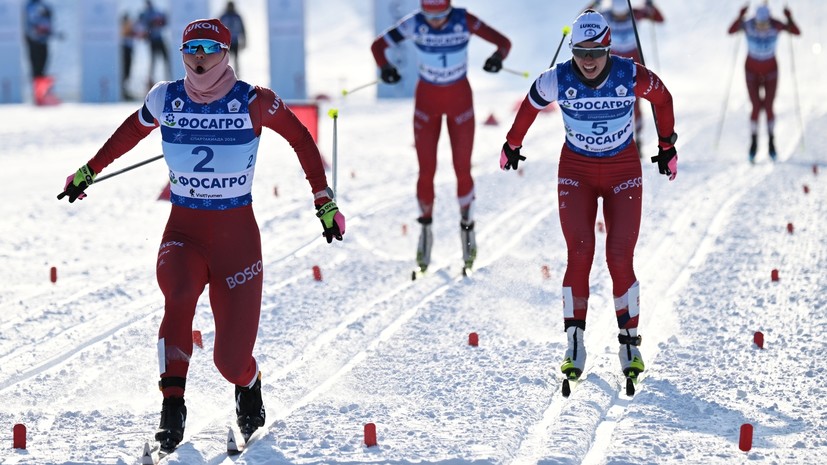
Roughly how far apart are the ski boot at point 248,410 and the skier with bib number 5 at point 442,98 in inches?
157

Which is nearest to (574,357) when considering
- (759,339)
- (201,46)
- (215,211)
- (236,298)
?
(759,339)

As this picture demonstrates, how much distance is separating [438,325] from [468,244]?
6.07ft

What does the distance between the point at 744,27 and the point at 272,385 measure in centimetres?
1061

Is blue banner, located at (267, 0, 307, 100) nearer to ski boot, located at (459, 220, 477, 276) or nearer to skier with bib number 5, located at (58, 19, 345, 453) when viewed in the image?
ski boot, located at (459, 220, 477, 276)

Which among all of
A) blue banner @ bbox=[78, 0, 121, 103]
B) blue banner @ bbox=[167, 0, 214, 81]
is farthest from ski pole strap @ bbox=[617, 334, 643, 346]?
blue banner @ bbox=[78, 0, 121, 103]

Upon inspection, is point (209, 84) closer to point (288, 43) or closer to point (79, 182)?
point (79, 182)

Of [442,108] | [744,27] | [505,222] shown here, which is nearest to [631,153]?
[442,108]

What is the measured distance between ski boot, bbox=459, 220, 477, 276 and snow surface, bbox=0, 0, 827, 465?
4.4 inches

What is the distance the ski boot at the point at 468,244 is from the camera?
9859 mm

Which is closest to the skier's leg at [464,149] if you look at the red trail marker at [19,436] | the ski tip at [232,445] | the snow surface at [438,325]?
the snow surface at [438,325]

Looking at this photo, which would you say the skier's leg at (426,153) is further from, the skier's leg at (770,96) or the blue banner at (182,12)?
the blue banner at (182,12)

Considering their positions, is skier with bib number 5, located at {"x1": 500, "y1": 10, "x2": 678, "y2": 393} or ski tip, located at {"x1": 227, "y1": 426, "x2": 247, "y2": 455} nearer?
ski tip, located at {"x1": 227, "y1": 426, "x2": 247, "y2": 455}

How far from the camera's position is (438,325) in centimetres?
816

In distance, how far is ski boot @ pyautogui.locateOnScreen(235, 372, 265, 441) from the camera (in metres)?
5.85
